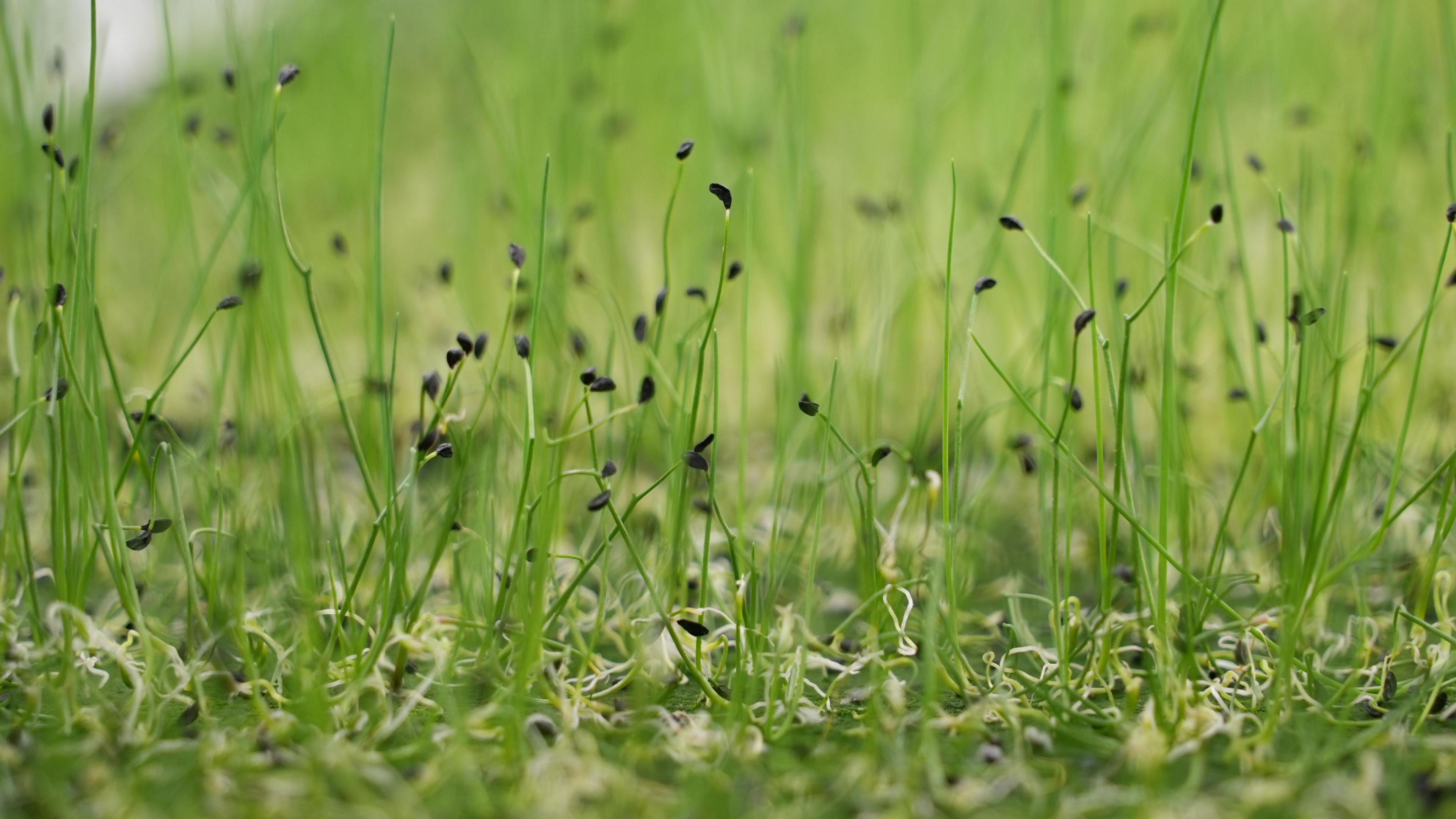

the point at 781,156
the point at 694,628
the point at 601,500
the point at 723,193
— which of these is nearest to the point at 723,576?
the point at 694,628

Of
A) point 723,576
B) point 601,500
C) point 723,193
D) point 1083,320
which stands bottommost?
point 723,576

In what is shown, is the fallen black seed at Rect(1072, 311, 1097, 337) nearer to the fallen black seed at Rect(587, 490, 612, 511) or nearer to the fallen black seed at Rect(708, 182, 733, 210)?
the fallen black seed at Rect(708, 182, 733, 210)

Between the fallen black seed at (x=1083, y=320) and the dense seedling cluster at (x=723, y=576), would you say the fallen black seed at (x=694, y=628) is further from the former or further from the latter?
the fallen black seed at (x=1083, y=320)

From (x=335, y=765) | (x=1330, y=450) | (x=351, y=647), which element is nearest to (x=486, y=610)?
(x=351, y=647)

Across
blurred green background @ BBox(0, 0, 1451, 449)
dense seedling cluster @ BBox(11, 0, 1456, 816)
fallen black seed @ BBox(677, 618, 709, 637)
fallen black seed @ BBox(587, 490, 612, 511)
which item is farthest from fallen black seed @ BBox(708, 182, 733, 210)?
fallen black seed @ BBox(677, 618, 709, 637)

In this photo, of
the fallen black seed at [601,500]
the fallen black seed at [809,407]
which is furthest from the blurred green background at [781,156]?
the fallen black seed at [601,500]

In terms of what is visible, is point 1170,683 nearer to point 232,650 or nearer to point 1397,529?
point 1397,529

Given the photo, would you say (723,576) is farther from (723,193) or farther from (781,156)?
(781,156)

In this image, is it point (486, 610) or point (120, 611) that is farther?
point (120, 611)
